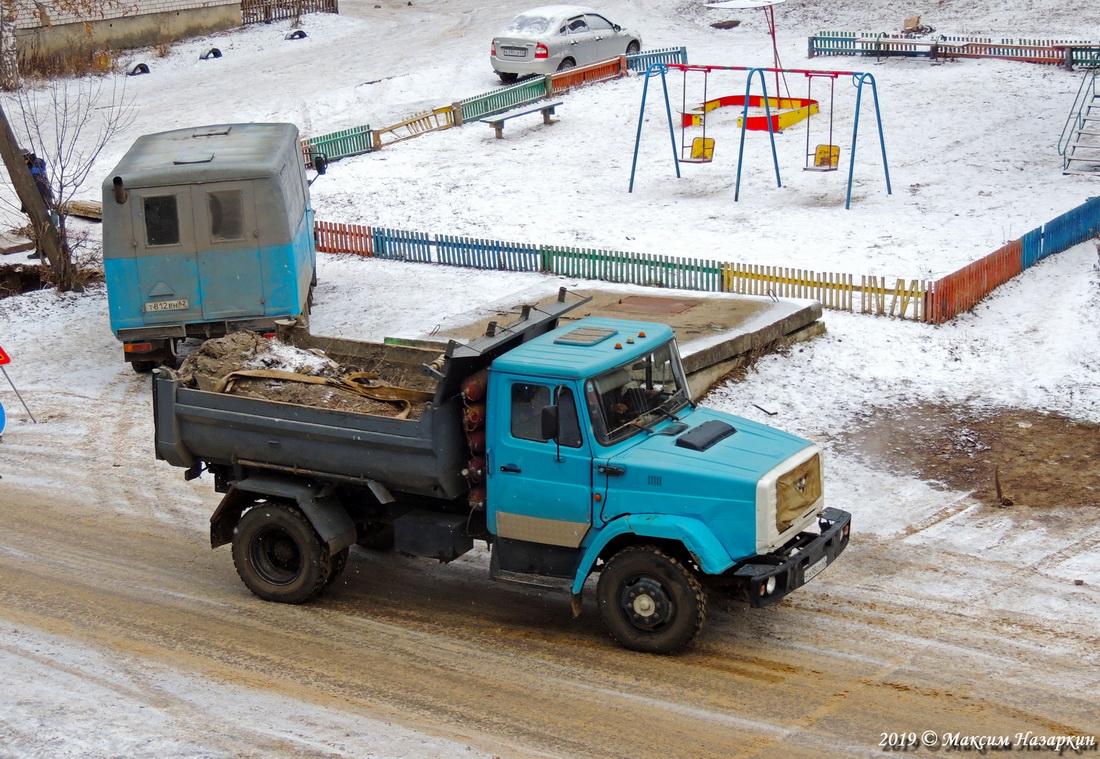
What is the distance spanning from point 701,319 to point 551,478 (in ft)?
24.4

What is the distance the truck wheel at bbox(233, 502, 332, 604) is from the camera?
9.14 m

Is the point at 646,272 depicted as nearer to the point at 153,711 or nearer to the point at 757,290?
the point at 757,290

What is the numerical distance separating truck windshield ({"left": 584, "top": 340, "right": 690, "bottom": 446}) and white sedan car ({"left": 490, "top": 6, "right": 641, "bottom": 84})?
21880 mm

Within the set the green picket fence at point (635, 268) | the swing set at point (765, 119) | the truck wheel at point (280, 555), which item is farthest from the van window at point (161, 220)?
the swing set at point (765, 119)

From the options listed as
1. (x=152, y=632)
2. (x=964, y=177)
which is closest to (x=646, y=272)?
(x=964, y=177)

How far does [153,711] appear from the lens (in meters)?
7.70

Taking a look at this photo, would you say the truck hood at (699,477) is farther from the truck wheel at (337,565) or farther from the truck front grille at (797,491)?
the truck wheel at (337,565)

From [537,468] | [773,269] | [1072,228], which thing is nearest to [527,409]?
[537,468]

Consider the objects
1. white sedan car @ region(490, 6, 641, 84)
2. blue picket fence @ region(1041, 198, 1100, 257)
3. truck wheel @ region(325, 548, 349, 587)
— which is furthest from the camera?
white sedan car @ region(490, 6, 641, 84)

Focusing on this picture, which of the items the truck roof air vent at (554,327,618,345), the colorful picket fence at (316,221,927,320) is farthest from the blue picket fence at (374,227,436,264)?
the truck roof air vent at (554,327,618,345)

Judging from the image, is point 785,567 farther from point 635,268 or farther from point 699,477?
point 635,268

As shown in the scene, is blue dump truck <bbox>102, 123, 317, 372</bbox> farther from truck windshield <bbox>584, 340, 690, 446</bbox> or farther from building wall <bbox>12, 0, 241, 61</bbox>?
building wall <bbox>12, 0, 241, 61</bbox>

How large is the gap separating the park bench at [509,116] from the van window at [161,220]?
12.2 meters

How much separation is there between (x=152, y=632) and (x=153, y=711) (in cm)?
131
